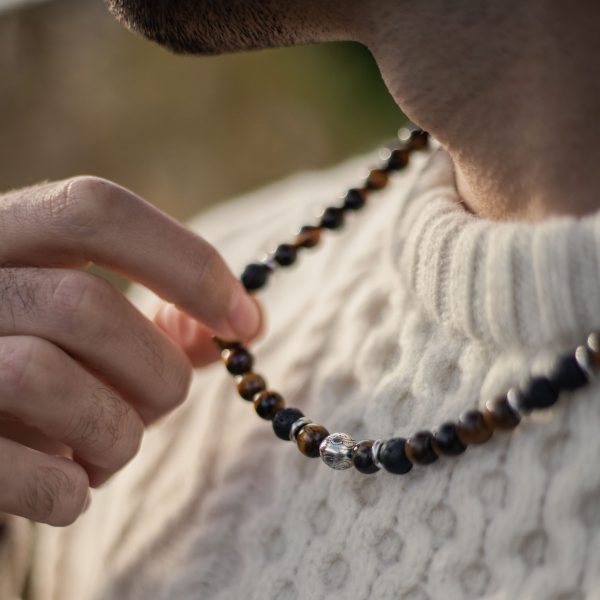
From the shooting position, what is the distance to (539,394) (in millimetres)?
626

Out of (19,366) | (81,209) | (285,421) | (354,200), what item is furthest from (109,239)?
(354,200)

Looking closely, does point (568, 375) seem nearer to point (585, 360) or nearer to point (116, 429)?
point (585, 360)

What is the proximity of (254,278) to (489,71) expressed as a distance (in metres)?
0.37

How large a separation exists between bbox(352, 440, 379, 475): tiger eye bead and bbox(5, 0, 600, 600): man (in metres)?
0.02

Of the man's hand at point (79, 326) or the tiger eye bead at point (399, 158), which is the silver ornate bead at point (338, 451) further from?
the tiger eye bead at point (399, 158)

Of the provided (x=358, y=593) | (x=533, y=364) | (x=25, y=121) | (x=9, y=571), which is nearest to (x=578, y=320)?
(x=533, y=364)

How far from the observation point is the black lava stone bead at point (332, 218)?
986 mm

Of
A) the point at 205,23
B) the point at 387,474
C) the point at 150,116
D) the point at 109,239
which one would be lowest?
the point at 150,116

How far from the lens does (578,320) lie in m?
0.63

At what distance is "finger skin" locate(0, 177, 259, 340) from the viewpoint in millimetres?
753

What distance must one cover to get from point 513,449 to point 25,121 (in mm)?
1760

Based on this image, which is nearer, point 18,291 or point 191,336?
point 18,291

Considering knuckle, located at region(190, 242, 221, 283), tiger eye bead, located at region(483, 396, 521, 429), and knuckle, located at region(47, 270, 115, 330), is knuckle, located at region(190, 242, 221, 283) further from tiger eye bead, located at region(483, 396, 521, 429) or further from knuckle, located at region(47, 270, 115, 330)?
tiger eye bead, located at region(483, 396, 521, 429)

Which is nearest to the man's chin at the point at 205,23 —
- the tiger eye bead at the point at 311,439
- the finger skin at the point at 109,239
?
the finger skin at the point at 109,239
